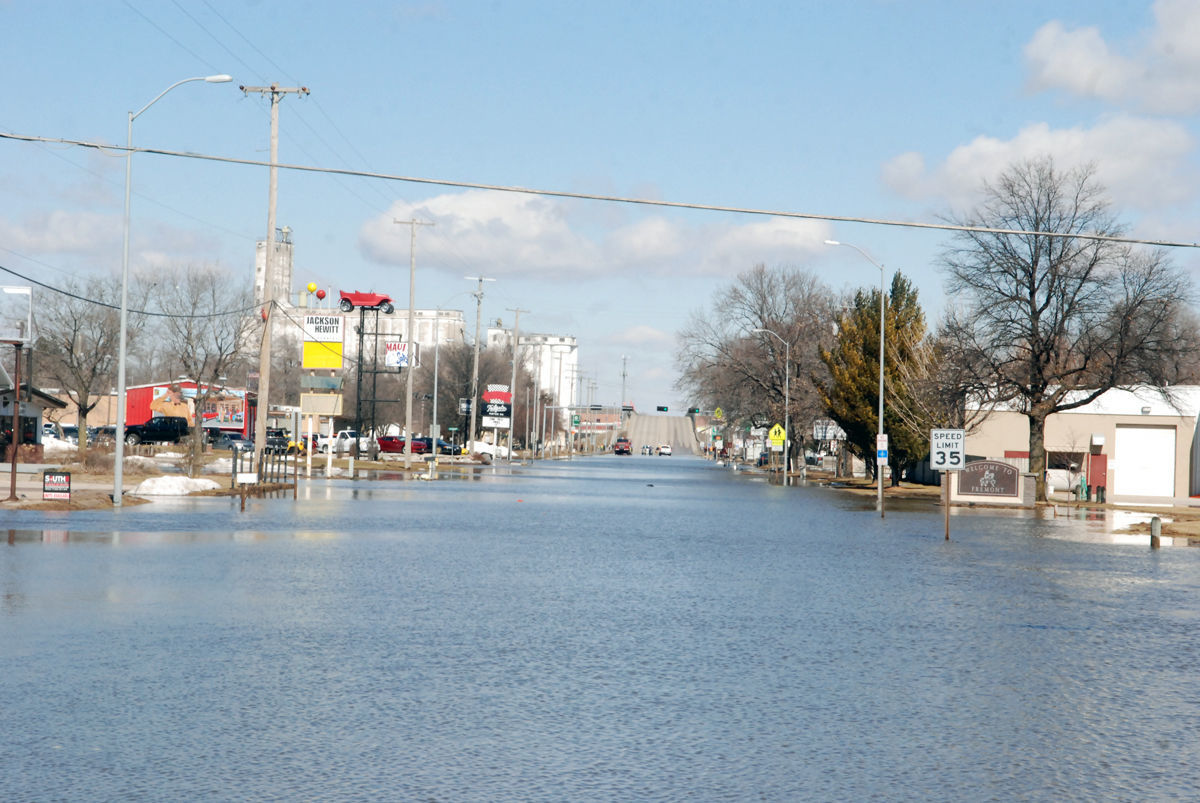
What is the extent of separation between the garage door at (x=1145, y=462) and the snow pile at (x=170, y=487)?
45257mm

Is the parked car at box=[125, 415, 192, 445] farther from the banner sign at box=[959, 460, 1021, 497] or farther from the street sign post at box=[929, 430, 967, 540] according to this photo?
the street sign post at box=[929, 430, 967, 540]

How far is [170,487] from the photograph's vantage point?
3781 cm

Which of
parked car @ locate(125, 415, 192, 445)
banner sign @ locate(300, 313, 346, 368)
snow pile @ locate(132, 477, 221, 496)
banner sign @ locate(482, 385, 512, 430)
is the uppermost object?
banner sign @ locate(300, 313, 346, 368)

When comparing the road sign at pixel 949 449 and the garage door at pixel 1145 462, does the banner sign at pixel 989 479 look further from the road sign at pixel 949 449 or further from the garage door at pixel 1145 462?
the garage door at pixel 1145 462

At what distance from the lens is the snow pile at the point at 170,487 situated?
3722 centimetres

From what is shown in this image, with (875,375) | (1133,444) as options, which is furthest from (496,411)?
(1133,444)

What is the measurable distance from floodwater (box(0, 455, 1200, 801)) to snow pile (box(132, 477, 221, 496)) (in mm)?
15434

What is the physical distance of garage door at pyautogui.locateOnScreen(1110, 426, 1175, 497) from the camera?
6348cm

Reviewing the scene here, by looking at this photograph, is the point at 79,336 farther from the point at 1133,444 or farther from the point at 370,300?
the point at 1133,444

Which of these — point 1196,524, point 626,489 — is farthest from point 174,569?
point 626,489

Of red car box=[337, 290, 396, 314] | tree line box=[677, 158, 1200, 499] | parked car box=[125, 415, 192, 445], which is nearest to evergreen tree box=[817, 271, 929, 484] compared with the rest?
tree line box=[677, 158, 1200, 499]

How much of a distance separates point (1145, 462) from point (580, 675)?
60474 millimetres

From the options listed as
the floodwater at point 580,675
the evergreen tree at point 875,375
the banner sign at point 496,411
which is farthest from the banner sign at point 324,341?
A: the floodwater at point 580,675

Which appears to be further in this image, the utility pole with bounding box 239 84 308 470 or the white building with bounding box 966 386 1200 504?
the white building with bounding box 966 386 1200 504
